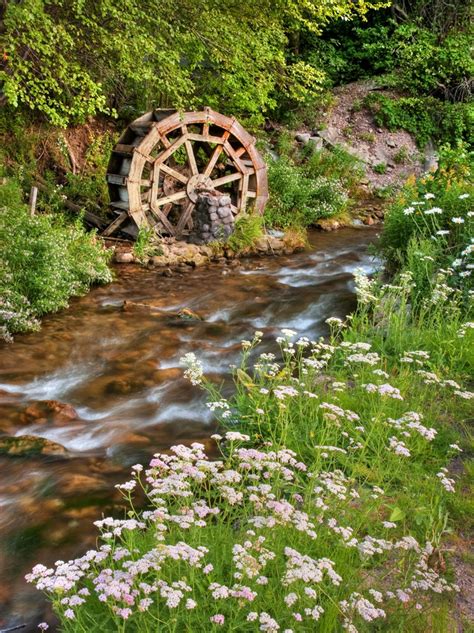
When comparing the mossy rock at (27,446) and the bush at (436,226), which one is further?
the bush at (436,226)

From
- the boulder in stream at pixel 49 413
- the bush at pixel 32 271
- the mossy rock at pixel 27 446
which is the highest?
the bush at pixel 32 271

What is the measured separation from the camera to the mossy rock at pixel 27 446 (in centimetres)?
420

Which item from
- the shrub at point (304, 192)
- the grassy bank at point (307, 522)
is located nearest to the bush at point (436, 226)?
the grassy bank at point (307, 522)

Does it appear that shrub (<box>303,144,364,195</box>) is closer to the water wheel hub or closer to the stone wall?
the water wheel hub

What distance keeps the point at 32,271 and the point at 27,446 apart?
3230mm

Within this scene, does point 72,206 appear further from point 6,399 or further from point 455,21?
point 455,21

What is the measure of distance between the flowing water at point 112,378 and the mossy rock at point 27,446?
75 millimetres

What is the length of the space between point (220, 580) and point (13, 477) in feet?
6.84

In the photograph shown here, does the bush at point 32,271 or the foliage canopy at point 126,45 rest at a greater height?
the foliage canopy at point 126,45

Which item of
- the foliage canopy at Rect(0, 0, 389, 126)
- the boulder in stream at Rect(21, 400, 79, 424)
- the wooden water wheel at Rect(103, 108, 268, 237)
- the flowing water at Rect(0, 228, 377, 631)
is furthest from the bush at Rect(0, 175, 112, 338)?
the wooden water wheel at Rect(103, 108, 268, 237)

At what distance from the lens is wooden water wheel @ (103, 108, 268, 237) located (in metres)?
10.6

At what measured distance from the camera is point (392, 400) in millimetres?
4176

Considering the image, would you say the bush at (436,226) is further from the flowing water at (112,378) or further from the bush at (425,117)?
the bush at (425,117)

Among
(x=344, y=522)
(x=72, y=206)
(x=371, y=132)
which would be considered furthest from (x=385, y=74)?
(x=344, y=522)
